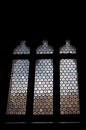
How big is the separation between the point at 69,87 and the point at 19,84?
30.3 inches

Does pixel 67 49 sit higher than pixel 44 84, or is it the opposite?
pixel 67 49

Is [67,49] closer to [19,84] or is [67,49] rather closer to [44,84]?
[44,84]

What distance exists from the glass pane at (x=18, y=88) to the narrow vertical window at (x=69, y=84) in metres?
0.56

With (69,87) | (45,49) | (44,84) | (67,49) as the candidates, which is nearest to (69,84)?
(69,87)

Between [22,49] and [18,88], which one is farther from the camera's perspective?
[22,49]

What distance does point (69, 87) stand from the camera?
4.33m

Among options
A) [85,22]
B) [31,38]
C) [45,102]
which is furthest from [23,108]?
[85,22]

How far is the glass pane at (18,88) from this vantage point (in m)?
4.23

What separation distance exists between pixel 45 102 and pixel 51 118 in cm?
28

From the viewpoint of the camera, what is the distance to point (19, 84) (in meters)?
4.41

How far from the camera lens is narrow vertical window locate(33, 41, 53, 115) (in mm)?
4195

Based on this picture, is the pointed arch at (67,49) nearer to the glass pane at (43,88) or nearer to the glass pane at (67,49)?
the glass pane at (67,49)

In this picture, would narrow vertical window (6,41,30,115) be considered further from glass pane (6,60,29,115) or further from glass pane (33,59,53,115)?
glass pane (33,59,53,115)

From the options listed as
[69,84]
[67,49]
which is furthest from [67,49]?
[69,84]
